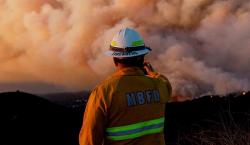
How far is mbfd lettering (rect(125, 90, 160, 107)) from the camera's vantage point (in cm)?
545

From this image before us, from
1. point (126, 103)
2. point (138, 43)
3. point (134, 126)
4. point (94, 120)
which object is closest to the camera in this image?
point (94, 120)

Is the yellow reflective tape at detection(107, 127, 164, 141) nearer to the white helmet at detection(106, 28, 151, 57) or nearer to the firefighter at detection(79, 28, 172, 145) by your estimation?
the firefighter at detection(79, 28, 172, 145)

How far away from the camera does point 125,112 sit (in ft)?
17.9

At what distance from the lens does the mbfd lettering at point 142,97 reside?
5449 mm

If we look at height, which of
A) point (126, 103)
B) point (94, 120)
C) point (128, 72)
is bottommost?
point (94, 120)

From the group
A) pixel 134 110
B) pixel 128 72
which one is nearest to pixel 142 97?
pixel 134 110

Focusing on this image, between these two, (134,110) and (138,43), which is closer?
(134,110)

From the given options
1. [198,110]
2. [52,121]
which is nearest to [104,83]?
[52,121]

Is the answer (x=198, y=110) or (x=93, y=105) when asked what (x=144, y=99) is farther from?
(x=198, y=110)

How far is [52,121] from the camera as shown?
2456cm

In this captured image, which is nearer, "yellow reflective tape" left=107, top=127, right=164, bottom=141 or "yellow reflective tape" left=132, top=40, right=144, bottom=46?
"yellow reflective tape" left=107, top=127, right=164, bottom=141

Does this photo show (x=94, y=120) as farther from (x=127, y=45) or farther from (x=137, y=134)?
(x=127, y=45)

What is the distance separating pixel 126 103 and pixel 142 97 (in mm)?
234

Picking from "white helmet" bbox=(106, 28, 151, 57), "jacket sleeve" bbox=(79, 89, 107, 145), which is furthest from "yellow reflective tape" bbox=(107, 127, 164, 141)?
"white helmet" bbox=(106, 28, 151, 57)
